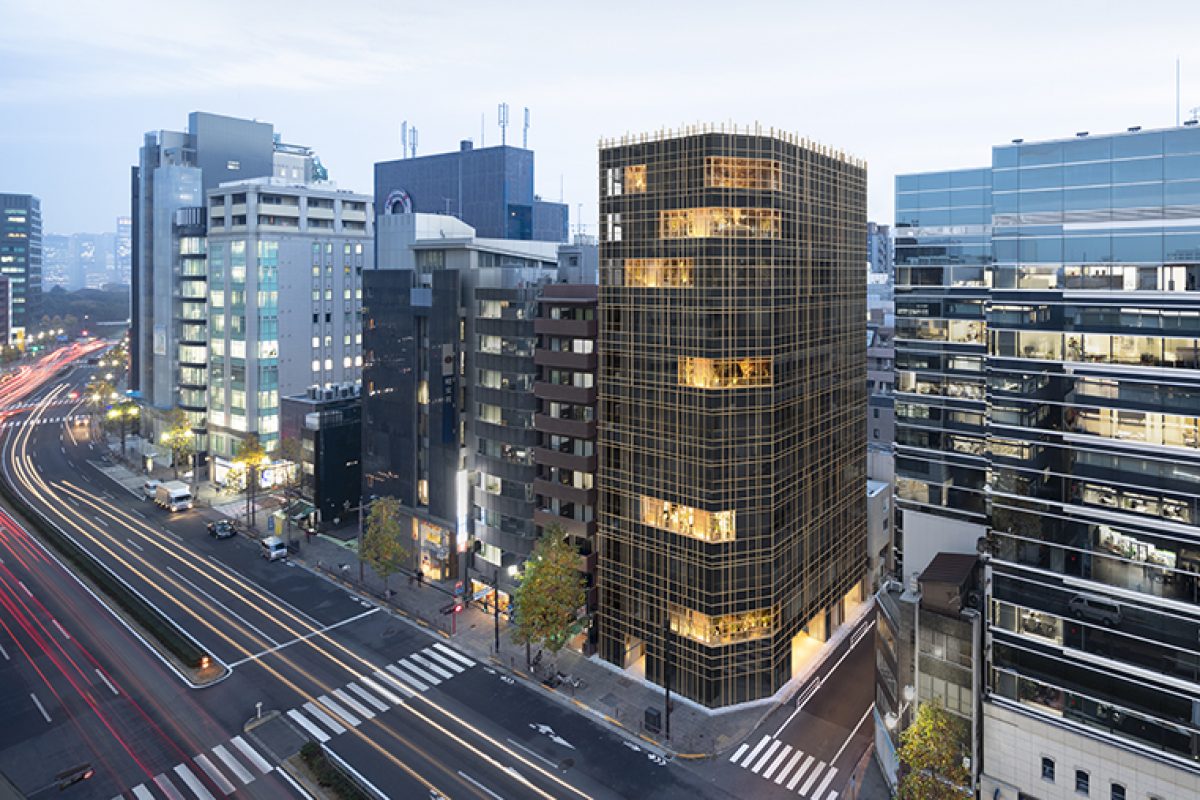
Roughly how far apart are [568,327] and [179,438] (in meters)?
81.6

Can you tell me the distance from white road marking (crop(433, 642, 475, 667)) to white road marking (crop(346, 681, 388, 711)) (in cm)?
777

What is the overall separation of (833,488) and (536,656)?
97.8ft

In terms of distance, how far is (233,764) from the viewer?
4569 centimetres

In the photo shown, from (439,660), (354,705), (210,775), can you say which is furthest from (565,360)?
(210,775)

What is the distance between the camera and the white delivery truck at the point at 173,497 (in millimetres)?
97625

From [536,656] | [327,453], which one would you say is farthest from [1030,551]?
[327,453]

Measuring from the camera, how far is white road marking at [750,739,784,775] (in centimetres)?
4606

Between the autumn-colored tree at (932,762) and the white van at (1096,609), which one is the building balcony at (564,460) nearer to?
the autumn-colored tree at (932,762)

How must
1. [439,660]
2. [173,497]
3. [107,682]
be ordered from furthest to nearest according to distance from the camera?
[173,497] → [439,660] → [107,682]

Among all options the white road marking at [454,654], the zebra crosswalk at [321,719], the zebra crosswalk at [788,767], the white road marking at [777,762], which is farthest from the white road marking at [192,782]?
the white road marking at [777,762]

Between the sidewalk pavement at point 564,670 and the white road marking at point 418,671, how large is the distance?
456 cm

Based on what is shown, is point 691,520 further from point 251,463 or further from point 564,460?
point 251,463

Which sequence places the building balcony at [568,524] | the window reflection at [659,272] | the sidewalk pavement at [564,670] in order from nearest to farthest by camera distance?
the sidewalk pavement at [564,670] → the window reflection at [659,272] → the building balcony at [568,524]

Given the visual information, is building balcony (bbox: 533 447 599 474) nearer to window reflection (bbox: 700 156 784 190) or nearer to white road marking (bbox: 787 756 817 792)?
window reflection (bbox: 700 156 784 190)
